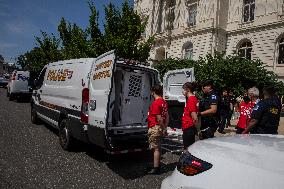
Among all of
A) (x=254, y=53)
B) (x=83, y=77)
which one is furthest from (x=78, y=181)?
(x=254, y=53)

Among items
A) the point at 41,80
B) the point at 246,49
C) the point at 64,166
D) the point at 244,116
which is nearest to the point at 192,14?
the point at 246,49

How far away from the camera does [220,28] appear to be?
27219 millimetres

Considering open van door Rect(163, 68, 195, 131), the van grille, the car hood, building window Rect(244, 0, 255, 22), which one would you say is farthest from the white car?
building window Rect(244, 0, 255, 22)

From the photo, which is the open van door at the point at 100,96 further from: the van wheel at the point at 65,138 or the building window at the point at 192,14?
the building window at the point at 192,14

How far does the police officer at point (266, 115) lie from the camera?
5422 millimetres

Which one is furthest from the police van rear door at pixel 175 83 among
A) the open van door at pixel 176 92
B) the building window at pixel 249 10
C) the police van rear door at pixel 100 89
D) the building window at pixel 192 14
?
the building window at pixel 192 14

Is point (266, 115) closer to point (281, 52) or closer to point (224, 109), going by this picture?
point (224, 109)

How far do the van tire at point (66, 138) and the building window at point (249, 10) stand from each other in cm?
2387

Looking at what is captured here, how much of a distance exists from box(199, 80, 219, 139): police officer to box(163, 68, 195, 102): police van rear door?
5.14ft

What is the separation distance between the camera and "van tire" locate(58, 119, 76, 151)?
22.1 ft

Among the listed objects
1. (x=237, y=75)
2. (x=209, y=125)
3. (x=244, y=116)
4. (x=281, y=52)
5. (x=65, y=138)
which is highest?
(x=281, y=52)

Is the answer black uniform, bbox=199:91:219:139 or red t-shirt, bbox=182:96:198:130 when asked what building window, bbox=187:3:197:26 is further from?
red t-shirt, bbox=182:96:198:130

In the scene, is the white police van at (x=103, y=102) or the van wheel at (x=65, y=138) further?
the van wheel at (x=65, y=138)

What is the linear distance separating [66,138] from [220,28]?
23.6 metres
